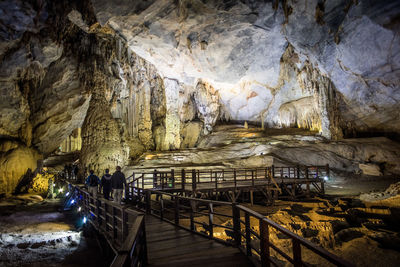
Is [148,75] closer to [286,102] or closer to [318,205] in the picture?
[286,102]

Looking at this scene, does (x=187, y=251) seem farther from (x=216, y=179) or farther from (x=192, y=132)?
(x=192, y=132)

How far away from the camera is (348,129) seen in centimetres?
2023

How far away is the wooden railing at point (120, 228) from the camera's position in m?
2.35

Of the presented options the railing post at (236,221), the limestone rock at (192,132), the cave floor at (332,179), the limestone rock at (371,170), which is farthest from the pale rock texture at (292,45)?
the railing post at (236,221)

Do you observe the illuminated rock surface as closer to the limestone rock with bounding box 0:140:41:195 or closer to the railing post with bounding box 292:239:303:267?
the limestone rock with bounding box 0:140:41:195

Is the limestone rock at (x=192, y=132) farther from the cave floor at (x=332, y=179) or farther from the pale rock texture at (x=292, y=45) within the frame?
the pale rock texture at (x=292, y=45)

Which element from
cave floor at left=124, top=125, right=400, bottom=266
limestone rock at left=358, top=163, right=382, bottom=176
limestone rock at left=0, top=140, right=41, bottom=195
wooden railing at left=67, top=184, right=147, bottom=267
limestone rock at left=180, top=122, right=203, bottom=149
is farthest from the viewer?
limestone rock at left=180, top=122, right=203, bottom=149

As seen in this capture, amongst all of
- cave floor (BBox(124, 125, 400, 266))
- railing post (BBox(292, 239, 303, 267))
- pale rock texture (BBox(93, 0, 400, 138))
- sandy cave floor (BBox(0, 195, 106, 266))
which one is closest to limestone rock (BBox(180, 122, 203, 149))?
cave floor (BBox(124, 125, 400, 266))

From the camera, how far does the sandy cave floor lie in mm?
6084

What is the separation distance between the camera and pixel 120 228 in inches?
271

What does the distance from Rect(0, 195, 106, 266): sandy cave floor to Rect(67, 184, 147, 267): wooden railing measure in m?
0.67

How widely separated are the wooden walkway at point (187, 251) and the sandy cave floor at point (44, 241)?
2.28m

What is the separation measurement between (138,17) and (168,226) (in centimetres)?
1242

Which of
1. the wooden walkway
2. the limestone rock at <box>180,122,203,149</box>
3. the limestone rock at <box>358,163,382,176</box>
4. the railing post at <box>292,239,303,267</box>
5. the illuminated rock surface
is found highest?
the illuminated rock surface
